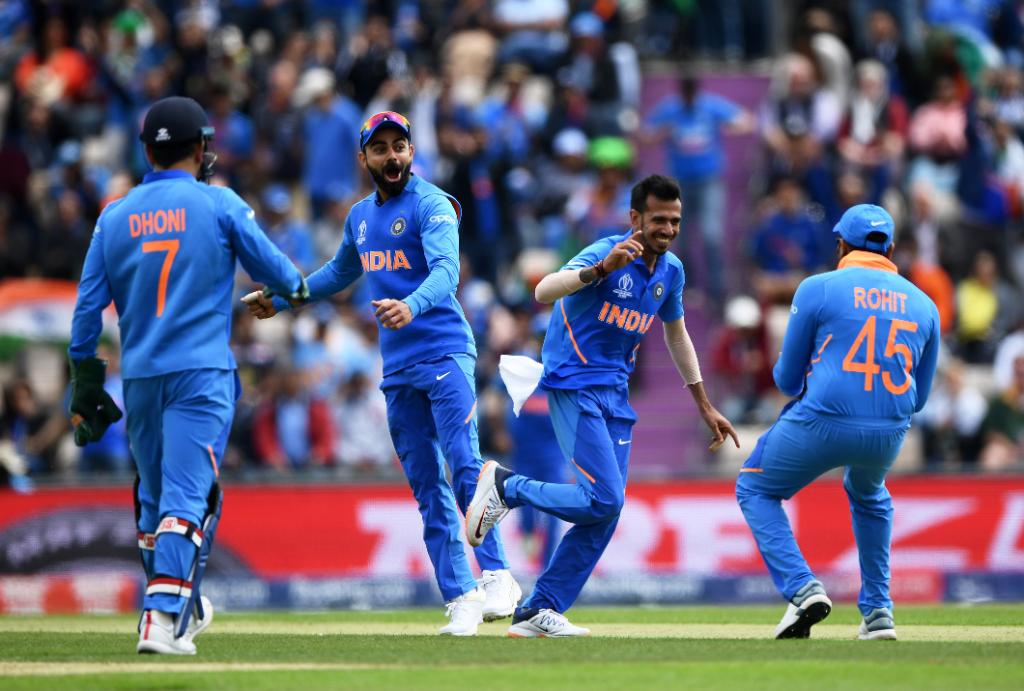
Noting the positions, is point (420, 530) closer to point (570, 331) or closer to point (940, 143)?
point (570, 331)

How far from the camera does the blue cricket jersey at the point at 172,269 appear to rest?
9.20m

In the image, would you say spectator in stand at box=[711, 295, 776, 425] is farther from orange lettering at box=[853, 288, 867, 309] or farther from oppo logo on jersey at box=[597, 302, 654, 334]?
orange lettering at box=[853, 288, 867, 309]

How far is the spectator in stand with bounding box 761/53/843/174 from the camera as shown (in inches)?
856

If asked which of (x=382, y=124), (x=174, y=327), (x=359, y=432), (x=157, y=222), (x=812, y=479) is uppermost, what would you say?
(x=382, y=124)

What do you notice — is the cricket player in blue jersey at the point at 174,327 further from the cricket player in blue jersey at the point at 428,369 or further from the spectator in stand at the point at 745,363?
the spectator in stand at the point at 745,363

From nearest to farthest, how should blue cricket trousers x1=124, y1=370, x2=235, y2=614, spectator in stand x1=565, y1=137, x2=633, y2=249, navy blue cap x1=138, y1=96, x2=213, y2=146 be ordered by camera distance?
blue cricket trousers x1=124, y1=370, x2=235, y2=614, navy blue cap x1=138, y1=96, x2=213, y2=146, spectator in stand x1=565, y1=137, x2=633, y2=249

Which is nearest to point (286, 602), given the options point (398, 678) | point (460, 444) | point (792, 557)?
point (460, 444)

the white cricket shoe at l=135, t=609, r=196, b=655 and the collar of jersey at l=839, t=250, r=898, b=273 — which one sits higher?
the collar of jersey at l=839, t=250, r=898, b=273

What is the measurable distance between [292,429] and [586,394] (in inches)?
362

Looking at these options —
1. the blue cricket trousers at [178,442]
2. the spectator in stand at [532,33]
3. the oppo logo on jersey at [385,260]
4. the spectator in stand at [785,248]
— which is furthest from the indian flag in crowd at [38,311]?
the blue cricket trousers at [178,442]

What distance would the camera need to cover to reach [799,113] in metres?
22.4

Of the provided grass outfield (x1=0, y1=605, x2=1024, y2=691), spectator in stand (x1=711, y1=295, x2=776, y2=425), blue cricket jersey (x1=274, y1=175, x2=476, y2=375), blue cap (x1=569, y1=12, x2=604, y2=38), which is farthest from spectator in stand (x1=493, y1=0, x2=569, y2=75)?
blue cricket jersey (x1=274, y1=175, x2=476, y2=375)

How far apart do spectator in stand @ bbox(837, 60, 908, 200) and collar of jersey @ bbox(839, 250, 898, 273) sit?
11113 millimetres

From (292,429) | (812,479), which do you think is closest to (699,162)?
(292,429)
